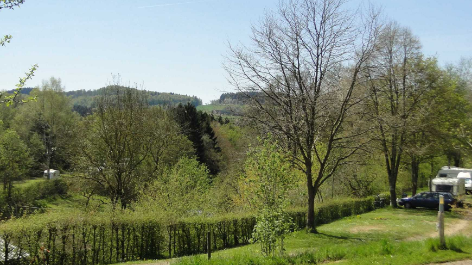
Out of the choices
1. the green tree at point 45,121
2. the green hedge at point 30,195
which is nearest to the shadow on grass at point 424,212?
the green hedge at point 30,195

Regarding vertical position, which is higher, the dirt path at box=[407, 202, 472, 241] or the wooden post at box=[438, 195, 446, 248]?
the wooden post at box=[438, 195, 446, 248]

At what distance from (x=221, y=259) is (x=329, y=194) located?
23.1 m

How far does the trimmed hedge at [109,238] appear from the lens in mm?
12070

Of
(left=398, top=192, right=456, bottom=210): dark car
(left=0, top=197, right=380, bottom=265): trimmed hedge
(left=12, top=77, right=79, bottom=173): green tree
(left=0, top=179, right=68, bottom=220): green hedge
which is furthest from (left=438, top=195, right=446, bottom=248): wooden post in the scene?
(left=12, top=77, right=79, bottom=173): green tree

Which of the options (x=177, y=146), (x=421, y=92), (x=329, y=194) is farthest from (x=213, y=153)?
(x=421, y=92)

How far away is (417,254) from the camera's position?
348 inches

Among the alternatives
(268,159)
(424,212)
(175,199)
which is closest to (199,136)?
(175,199)

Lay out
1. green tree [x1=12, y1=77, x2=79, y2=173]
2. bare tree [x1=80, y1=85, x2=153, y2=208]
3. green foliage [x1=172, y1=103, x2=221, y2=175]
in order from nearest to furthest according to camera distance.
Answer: bare tree [x1=80, y1=85, x2=153, y2=208] → green foliage [x1=172, y1=103, x2=221, y2=175] → green tree [x1=12, y1=77, x2=79, y2=173]

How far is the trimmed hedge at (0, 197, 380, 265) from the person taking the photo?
12.1 metres

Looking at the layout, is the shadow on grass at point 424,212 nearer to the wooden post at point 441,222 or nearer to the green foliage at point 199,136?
the wooden post at point 441,222

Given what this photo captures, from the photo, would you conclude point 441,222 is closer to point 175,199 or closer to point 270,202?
point 270,202

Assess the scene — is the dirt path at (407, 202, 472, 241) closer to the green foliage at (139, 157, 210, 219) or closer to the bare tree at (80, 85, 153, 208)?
the green foliage at (139, 157, 210, 219)

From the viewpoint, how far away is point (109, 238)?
14.3m

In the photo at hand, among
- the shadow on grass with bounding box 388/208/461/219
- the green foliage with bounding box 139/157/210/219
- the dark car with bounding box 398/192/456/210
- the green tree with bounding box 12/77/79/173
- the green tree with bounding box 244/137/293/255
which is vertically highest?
the green tree with bounding box 12/77/79/173
